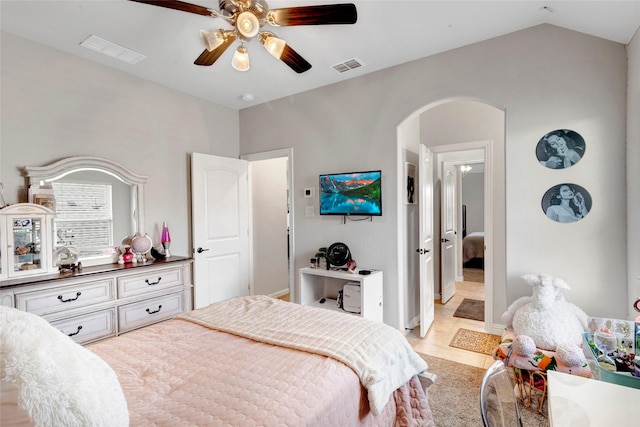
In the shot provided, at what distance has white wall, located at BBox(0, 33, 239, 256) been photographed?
2.42 meters

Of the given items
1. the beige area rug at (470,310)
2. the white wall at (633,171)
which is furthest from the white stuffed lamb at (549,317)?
the beige area rug at (470,310)

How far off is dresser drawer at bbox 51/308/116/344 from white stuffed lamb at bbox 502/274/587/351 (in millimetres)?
3223

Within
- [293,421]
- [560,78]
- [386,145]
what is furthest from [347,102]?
[293,421]

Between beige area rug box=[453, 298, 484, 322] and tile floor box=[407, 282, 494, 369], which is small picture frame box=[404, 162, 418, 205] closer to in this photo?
tile floor box=[407, 282, 494, 369]

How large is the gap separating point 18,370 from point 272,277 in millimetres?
4128

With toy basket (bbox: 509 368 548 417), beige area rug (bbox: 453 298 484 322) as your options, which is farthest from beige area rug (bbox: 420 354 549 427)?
beige area rug (bbox: 453 298 484 322)

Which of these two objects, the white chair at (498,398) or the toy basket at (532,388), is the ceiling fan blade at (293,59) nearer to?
the white chair at (498,398)

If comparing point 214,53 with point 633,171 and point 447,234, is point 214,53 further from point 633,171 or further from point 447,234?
point 447,234

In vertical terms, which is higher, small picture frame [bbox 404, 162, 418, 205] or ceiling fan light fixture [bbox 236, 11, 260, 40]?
ceiling fan light fixture [bbox 236, 11, 260, 40]

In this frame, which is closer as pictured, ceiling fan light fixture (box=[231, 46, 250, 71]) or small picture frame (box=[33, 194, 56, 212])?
ceiling fan light fixture (box=[231, 46, 250, 71])

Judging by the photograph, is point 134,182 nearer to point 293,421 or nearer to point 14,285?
point 14,285

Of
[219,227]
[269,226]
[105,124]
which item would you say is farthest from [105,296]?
[269,226]

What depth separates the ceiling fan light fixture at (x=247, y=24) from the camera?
1.74 meters

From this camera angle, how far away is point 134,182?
3086mm
